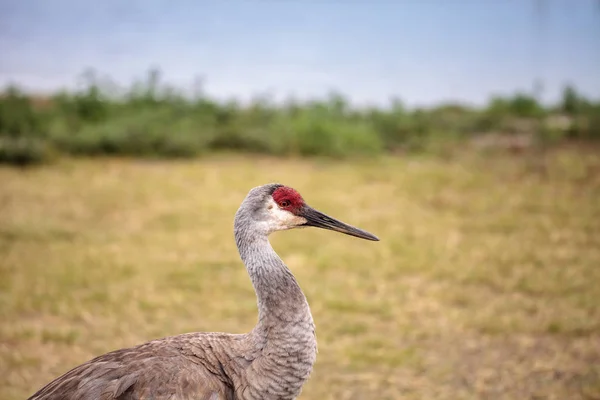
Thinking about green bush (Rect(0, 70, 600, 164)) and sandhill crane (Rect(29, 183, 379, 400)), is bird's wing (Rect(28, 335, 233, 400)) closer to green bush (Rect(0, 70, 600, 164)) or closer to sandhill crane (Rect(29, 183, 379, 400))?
sandhill crane (Rect(29, 183, 379, 400))

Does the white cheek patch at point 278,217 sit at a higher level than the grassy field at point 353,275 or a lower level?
higher

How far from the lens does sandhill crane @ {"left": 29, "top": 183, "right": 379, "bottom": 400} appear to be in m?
2.81

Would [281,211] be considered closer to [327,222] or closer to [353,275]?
[327,222]

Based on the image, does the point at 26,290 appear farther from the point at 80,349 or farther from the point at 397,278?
the point at 397,278

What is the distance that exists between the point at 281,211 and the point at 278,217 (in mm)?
35

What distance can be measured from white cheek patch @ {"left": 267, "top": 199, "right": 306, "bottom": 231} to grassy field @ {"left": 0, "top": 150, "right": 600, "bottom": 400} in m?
1.56

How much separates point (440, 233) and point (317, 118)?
5693 millimetres

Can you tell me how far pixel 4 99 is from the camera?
12.0m

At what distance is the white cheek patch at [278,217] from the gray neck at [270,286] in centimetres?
9

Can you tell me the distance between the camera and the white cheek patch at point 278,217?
3.22 metres

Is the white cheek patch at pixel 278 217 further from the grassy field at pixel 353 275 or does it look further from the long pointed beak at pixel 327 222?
the grassy field at pixel 353 275

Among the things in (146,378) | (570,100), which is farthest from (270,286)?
(570,100)

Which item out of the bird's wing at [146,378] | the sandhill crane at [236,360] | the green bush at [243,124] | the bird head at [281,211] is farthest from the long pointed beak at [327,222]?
the green bush at [243,124]

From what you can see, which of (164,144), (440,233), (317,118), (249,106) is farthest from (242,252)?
(249,106)
